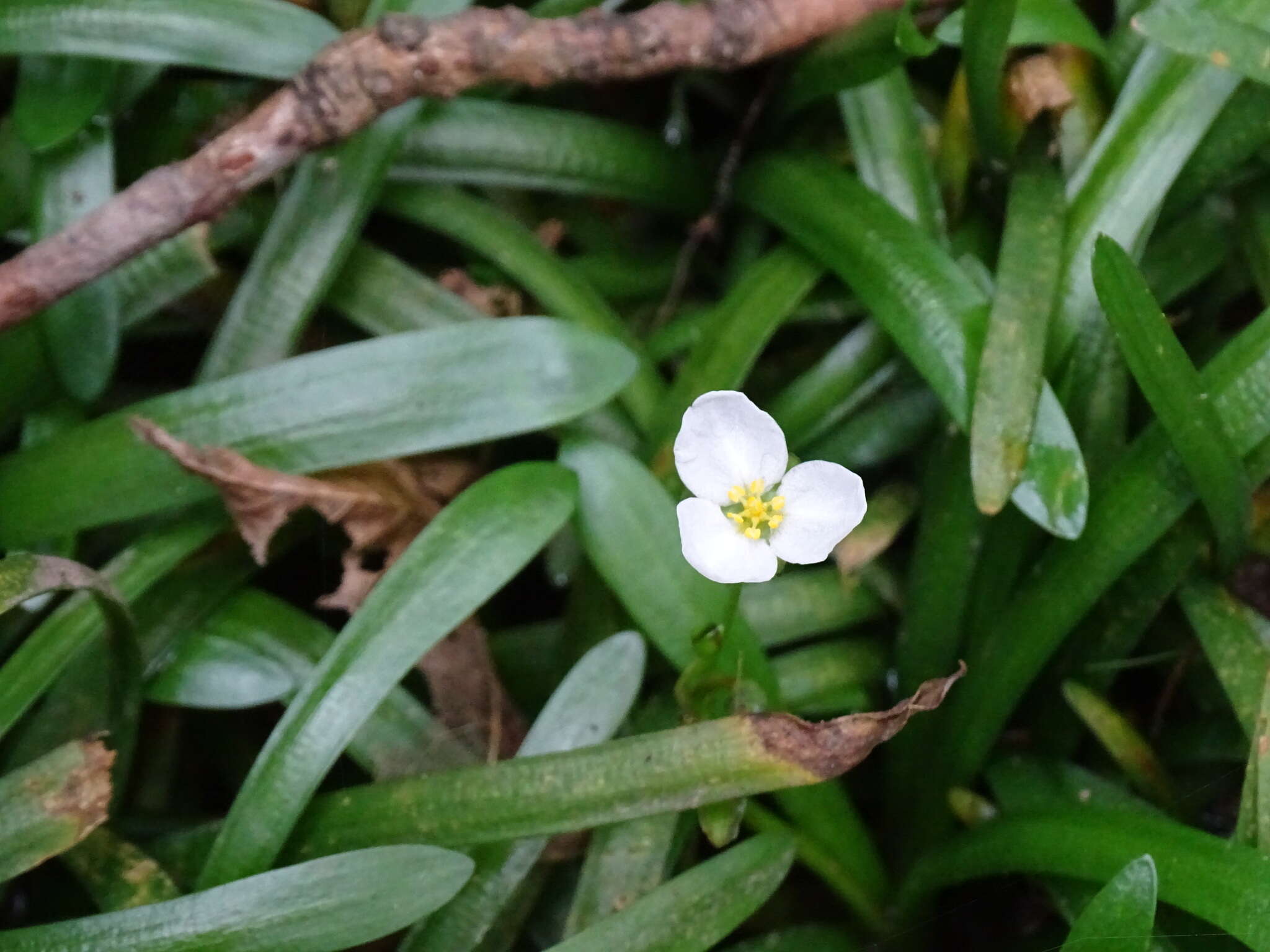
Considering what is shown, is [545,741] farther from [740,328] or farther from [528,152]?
[528,152]

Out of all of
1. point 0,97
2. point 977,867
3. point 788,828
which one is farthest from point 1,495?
point 977,867

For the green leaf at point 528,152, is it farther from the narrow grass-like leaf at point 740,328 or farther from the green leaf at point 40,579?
the green leaf at point 40,579

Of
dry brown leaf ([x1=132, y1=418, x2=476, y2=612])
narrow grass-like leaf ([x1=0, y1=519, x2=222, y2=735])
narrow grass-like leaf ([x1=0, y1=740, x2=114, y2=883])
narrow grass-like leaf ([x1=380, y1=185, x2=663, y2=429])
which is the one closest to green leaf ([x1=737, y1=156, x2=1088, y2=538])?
narrow grass-like leaf ([x1=380, y1=185, x2=663, y2=429])

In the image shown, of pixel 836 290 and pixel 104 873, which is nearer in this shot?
pixel 104 873

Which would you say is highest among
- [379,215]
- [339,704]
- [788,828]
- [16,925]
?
[379,215]

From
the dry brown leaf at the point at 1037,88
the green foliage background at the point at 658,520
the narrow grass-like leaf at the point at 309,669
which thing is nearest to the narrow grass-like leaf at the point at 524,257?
the green foliage background at the point at 658,520

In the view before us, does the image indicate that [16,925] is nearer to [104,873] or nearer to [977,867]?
[104,873]

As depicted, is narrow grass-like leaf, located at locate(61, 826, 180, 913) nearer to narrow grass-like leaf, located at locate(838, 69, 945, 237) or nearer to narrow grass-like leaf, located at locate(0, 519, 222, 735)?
narrow grass-like leaf, located at locate(0, 519, 222, 735)
